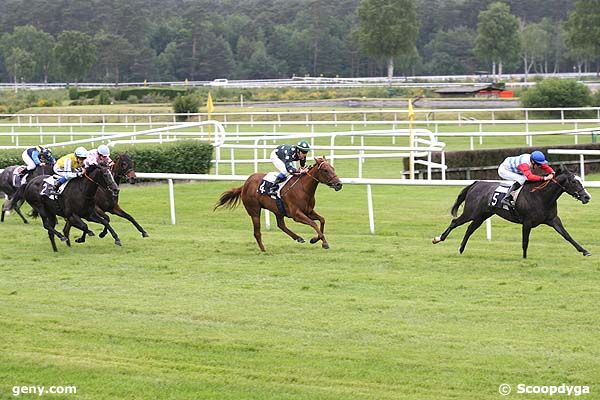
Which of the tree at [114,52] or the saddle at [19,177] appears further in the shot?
the tree at [114,52]

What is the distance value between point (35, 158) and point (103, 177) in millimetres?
2543

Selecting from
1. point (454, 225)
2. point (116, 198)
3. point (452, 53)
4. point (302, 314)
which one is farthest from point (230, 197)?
point (452, 53)

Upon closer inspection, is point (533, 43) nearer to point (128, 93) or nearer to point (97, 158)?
point (128, 93)

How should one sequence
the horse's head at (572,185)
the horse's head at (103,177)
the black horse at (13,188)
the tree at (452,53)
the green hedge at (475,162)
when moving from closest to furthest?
1. the horse's head at (572,185)
2. the horse's head at (103,177)
3. the black horse at (13,188)
4. the green hedge at (475,162)
5. the tree at (452,53)

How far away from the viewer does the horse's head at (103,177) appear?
11.9 metres

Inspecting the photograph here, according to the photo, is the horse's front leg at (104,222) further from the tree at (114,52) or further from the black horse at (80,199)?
the tree at (114,52)

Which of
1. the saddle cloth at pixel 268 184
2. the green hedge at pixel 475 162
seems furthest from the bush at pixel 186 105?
the saddle cloth at pixel 268 184

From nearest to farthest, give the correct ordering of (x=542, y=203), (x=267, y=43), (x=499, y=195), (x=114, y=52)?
(x=542, y=203), (x=499, y=195), (x=114, y=52), (x=267, y=43)

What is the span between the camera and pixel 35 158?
14148 millimetres

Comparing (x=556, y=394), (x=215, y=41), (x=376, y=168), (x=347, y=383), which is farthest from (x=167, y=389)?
(x=215, y=41)

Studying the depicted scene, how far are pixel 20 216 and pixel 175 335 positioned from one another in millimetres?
7854

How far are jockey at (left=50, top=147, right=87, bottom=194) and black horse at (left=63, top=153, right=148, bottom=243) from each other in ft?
1.34

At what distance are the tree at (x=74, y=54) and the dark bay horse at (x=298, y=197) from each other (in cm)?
6561

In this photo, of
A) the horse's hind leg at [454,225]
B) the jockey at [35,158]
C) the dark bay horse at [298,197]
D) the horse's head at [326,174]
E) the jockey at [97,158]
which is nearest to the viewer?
the horse's hind leg at [454,225]
